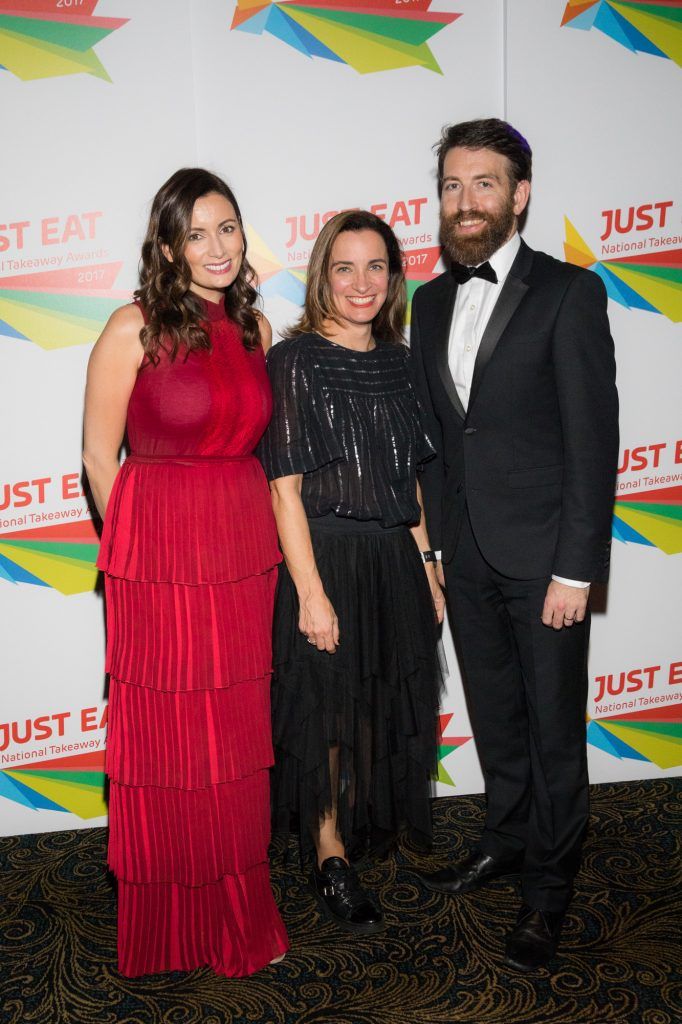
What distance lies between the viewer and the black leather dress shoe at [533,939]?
2.27m

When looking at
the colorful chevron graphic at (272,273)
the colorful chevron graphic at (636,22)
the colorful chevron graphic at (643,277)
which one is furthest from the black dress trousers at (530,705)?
the colorful chevron graphic at (636,22)

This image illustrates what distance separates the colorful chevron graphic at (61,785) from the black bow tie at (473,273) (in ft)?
6.62

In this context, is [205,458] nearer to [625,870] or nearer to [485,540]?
[485,540]

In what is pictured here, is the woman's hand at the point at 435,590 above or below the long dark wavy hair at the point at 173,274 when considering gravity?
below

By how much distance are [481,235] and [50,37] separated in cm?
153

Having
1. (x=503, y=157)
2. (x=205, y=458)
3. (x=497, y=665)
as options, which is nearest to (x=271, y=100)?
(x=503, y=157)

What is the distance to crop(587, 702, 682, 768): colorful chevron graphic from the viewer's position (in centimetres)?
333

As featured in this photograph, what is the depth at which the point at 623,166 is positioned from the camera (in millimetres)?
2996

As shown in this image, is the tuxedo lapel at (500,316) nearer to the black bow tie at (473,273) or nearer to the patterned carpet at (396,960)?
the black bow tie at (473,273)

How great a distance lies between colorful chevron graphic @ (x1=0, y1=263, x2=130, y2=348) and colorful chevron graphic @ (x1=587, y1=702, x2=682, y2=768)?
227 centimetres

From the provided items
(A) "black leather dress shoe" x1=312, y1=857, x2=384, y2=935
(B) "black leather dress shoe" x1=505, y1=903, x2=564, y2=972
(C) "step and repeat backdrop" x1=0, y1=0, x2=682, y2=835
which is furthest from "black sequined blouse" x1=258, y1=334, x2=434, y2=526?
(B) "black leather dress shoe" x1=505, y1=903, x2=564, y2=972

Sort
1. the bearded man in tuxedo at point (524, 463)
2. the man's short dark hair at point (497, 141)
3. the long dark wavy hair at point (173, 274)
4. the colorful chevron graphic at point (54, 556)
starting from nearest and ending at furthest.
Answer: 1. the long dark wavy hair at point (173, 274)
2. the bearded man in tuxedo at point (524, 463)
3. the man's short dark hair at point (497, 141)
4. the colorful chevron graphic at point (54, 556)

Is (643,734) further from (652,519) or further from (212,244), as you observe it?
(212,244)

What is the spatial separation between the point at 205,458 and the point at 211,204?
0.60 meters
